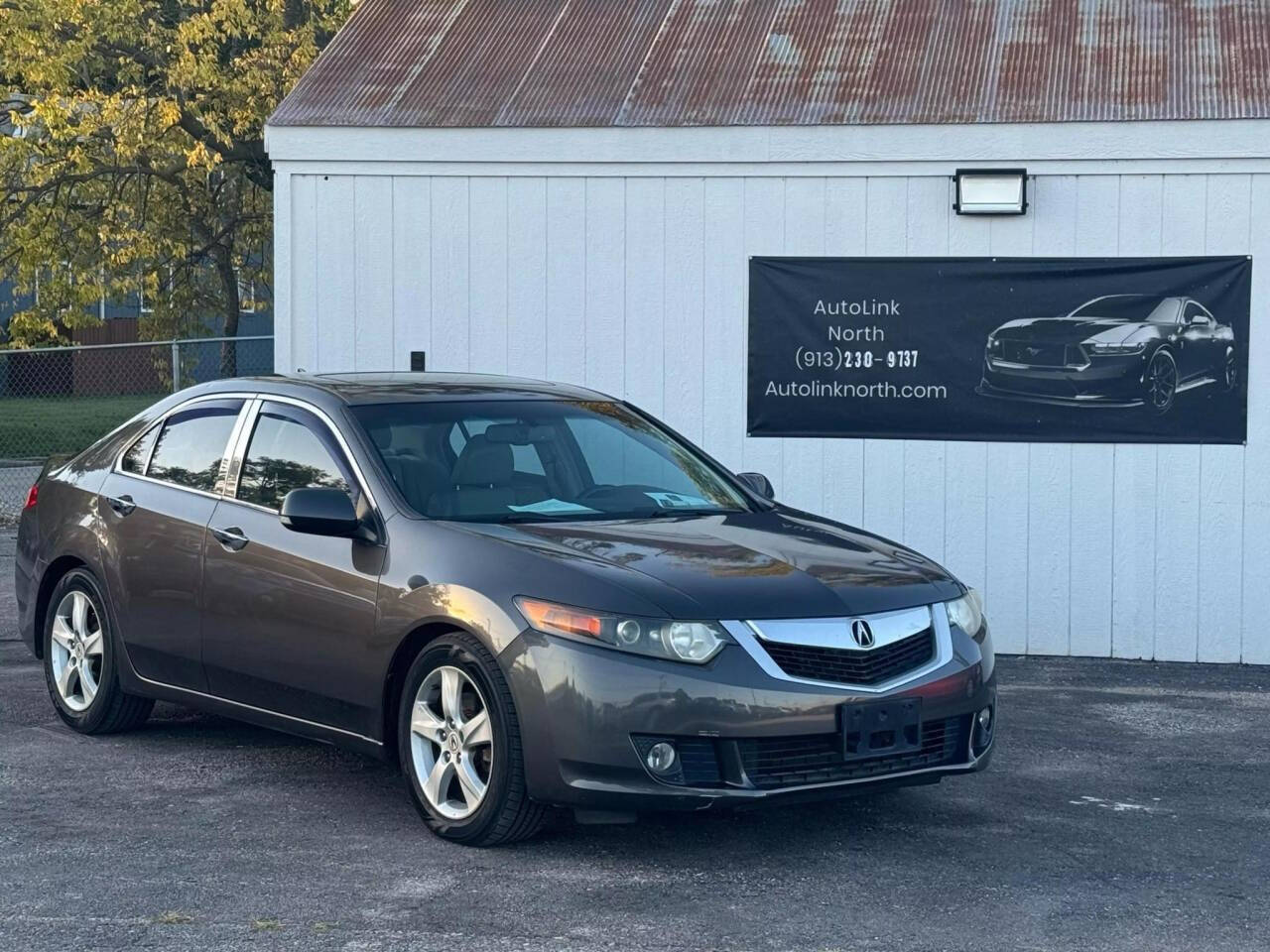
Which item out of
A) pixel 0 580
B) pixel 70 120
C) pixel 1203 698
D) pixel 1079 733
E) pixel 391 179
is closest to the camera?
pixel 1079 733

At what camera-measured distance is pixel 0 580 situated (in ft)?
40.1

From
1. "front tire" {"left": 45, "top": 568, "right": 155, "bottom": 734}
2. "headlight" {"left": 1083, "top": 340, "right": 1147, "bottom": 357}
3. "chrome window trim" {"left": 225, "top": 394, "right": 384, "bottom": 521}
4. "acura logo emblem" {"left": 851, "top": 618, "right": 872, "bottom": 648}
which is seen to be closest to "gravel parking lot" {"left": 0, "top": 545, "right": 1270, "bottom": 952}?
"front tire" {"left": 45, "top": 568, "right": 155, "bottom": 734}

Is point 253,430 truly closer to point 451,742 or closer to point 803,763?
point 451,742

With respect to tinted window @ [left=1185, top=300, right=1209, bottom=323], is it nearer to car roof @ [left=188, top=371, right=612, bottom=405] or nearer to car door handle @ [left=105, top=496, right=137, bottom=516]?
car roof @ [left=188, top=371, right=612, bottom=405]

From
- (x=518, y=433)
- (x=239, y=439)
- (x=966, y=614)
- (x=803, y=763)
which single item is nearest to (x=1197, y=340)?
(x=966, y=614)

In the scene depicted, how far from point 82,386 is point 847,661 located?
26564mm

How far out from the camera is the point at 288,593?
21.2ft

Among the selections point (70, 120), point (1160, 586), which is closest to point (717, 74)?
point (1160, 586)

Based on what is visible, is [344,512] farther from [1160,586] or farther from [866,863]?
[1160,586]

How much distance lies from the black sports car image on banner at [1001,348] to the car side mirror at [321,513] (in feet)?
15.4

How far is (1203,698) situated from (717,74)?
15.1 ft

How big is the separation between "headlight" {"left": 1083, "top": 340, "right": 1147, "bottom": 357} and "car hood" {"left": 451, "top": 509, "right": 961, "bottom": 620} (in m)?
3.93

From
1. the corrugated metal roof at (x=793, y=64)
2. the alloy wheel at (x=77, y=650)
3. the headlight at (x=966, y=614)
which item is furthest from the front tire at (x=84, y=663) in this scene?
the corrugated metal roof at (x=793, y=64)

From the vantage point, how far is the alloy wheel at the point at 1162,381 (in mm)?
10062
